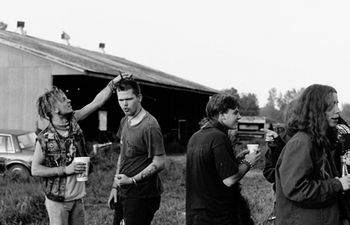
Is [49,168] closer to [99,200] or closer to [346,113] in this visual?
[99,200]

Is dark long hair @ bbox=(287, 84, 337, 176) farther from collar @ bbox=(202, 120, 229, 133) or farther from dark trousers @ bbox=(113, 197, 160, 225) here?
dark trousers @ bbox=(113, 197, 160, 225)

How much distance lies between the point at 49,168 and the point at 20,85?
13.0 metres

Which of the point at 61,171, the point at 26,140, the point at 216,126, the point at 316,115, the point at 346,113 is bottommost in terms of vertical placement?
the point at 26,140

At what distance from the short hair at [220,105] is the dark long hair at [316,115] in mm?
775

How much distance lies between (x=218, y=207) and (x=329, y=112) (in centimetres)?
115

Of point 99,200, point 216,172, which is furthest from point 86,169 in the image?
point 99,200

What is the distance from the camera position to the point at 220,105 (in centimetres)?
399

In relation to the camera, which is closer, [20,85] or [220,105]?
[220,105]

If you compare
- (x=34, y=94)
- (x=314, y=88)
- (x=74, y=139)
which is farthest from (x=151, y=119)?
(x=34, y=94)

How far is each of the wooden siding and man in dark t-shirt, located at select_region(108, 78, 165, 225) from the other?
1180cm

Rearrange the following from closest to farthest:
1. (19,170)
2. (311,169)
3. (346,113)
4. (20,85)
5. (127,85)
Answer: (311,169), (127,85), (19,170), (20,85), (346,113)

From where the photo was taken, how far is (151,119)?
15.0 feet

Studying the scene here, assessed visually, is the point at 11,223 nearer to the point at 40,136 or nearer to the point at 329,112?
the point at 40,136

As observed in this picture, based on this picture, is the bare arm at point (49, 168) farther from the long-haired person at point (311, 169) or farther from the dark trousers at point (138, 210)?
the long-haired person at point (311, 169)
